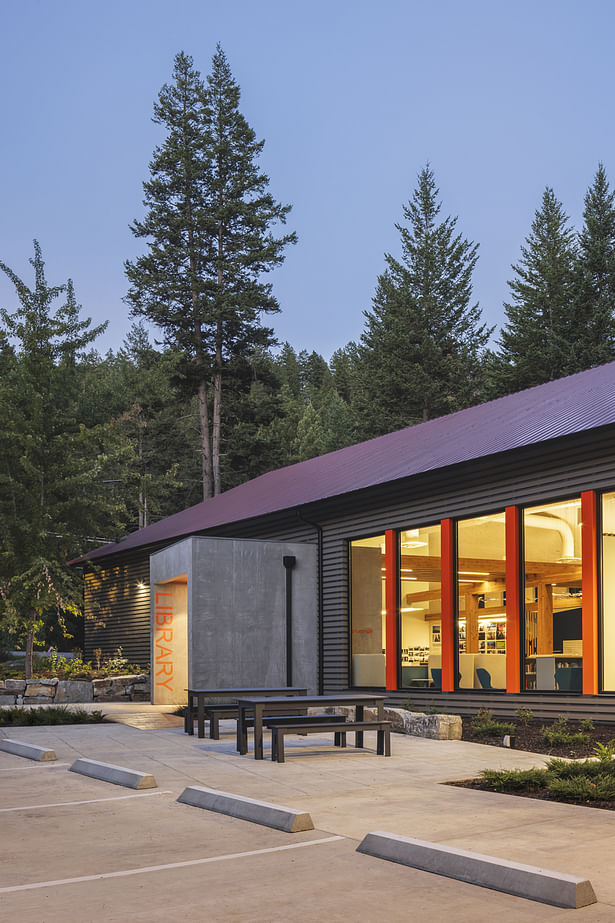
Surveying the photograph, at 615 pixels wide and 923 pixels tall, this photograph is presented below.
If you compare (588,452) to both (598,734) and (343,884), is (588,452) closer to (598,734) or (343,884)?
(598,734)

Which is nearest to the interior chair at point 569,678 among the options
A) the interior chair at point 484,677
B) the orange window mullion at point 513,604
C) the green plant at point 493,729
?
the orange window mullion at point 513,604

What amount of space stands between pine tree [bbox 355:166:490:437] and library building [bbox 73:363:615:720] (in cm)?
2021

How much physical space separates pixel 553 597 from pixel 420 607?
9.36ft

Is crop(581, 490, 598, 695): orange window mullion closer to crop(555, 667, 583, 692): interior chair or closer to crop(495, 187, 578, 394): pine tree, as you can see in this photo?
crop(555, 667, 583, 692): interior chair

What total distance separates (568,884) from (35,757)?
283 inches

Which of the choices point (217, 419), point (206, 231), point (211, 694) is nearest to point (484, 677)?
point (211, 694)

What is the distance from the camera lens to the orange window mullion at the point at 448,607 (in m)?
14.2

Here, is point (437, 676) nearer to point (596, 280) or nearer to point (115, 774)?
point (115, 774)

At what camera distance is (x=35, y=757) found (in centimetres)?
1051

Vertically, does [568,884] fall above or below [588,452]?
below

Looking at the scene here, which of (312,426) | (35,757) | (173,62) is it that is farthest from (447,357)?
(35,757)

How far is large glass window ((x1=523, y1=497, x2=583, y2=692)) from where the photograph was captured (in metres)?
12.4

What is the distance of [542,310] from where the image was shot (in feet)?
128

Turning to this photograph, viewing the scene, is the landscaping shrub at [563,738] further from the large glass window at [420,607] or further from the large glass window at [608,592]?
the large glass window at [420,607]
